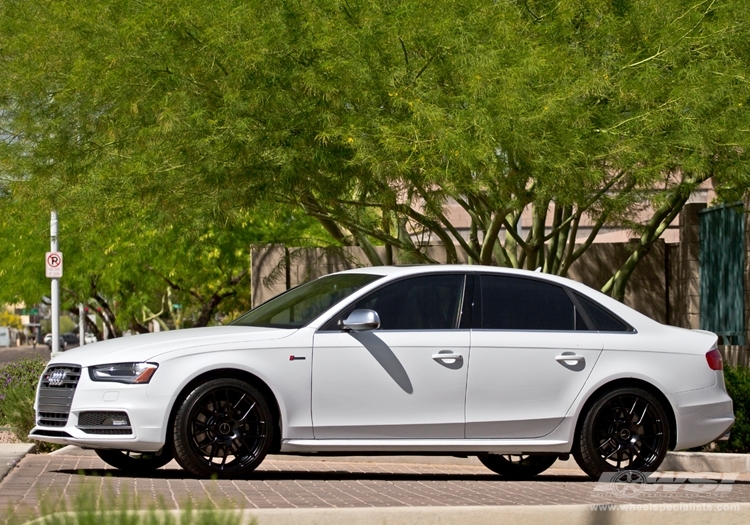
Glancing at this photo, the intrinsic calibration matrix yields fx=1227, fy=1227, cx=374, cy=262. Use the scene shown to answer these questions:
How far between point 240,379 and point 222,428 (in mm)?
388

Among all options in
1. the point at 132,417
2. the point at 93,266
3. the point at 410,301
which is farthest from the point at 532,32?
the point at 93,266

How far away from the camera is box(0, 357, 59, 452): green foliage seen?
1309 centimetres

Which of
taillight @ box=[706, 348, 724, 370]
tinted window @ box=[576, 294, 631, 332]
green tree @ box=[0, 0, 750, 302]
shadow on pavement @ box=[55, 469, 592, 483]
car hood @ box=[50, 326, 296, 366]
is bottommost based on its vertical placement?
shadow on pavement @ box=[55, 469, 592, 483]

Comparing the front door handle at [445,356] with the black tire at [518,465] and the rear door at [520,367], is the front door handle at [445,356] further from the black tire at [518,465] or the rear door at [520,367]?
the black tire at [518,465]

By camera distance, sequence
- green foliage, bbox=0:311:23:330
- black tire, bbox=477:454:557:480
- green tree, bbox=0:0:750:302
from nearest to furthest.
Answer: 1. black tire, bbox=477:454:557:480
2. green tree, bbox=0:0:750:302
3. green foliage, bbox=0:311:23:330

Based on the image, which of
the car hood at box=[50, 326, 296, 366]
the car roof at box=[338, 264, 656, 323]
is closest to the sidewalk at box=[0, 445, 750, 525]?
the car hood at box=[50, 326, 296, 366]

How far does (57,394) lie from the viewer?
9352 millimetres

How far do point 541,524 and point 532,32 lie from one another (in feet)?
24.3

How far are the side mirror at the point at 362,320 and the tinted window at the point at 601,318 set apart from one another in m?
1.86

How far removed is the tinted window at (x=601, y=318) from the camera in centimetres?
998

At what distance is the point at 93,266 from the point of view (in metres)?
35.5

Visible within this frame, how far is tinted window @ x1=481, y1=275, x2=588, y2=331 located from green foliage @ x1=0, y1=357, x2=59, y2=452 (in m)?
5.19

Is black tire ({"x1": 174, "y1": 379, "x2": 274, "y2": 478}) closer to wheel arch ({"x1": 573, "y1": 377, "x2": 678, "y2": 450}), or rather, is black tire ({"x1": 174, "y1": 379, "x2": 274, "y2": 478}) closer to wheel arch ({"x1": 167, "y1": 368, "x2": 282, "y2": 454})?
wheel arch ({"x1": 167, "y1": 368, "x2": 282, "y2": 454})

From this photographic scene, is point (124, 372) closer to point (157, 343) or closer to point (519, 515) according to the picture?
point (157, 343)
